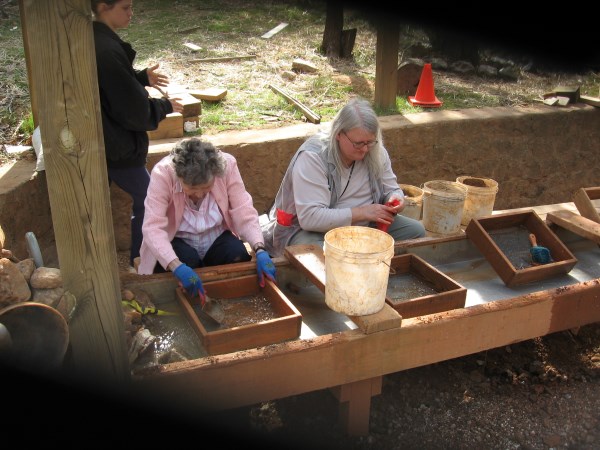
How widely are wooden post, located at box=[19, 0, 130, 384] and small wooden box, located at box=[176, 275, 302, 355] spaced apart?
447mm

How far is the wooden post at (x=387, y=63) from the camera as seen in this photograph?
5887 mm

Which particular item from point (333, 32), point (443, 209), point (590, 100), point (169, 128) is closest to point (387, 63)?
point (333, 32)

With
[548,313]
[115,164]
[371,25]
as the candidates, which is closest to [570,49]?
[371,25]

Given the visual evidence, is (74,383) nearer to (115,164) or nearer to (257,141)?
(115,164)

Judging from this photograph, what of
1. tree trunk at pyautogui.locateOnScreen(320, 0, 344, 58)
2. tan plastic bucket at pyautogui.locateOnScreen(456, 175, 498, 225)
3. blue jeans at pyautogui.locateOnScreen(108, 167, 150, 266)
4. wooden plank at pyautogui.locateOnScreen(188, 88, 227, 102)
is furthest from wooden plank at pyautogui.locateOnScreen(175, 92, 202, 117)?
tree trunk at pyautogui.locateOnScreen(320, 0, 344, 58)

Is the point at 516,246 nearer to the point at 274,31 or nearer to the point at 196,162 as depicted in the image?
the point at 196,162

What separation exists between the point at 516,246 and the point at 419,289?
2.81ft

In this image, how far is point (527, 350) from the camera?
3801mm

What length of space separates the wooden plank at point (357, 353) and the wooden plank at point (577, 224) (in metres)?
0.61

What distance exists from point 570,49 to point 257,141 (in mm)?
4584

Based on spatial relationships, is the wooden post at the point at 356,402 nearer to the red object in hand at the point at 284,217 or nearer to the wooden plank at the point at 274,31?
the red object in hand at the point at 284,217

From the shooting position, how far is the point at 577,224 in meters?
3.76

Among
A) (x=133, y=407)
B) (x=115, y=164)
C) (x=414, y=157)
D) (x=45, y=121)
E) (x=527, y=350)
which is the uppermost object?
(x=45, y=121)

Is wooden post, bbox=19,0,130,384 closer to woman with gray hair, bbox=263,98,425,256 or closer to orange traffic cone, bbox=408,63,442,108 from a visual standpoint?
woman with gray hair, bbox=263,98,425,256
